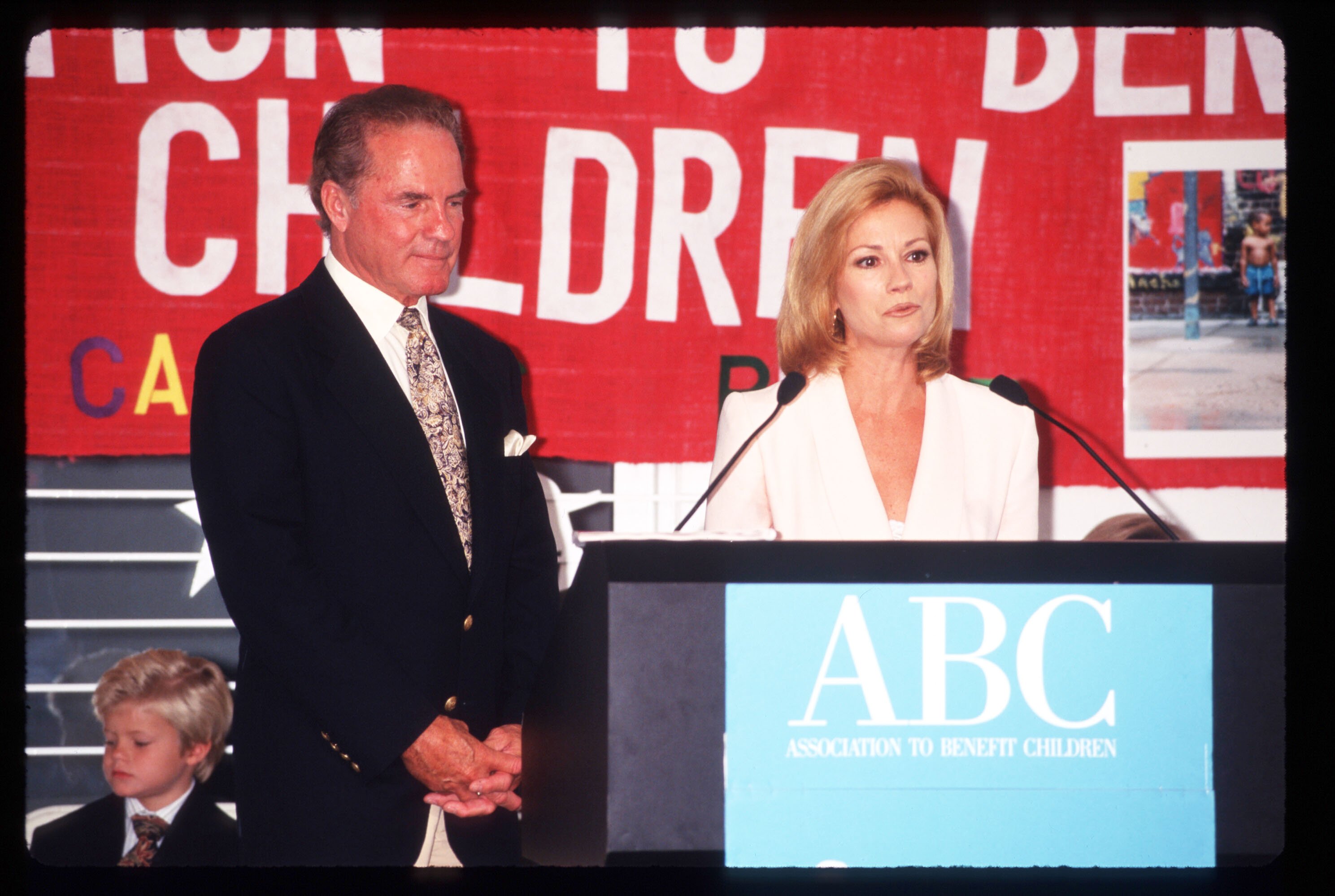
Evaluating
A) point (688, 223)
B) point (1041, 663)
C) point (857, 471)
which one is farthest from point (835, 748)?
point (688, 223)

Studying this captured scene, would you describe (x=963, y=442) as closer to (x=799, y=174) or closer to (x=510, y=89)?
(x=799, y=174)

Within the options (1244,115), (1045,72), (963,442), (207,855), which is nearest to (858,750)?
(963,442)

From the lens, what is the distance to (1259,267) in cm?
283

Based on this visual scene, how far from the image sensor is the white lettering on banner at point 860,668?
1.08 meters

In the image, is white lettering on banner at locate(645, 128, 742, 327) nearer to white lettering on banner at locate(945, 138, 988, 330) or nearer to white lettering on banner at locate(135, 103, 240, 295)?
white lettering on banner at locate(945, 138, 988, 330)

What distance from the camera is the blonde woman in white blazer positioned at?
1826 millimetres

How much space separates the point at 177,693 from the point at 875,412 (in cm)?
182

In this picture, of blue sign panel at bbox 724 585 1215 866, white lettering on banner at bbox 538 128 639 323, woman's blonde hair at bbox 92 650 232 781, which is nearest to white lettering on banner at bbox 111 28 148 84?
white lettering on banner at bbox 538 128 639 323

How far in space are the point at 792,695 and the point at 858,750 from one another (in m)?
0.08

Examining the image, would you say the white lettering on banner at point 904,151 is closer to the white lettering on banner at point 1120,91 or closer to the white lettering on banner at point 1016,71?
the white lettering on banner at point 1016,71

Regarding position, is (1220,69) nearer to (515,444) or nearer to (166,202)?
(515,444)

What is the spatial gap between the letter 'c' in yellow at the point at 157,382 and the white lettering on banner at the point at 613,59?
1.26 metres

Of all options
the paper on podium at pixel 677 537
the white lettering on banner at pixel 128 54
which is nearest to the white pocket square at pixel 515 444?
the paper on podium at pixel 677 537

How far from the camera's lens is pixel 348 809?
162cm
